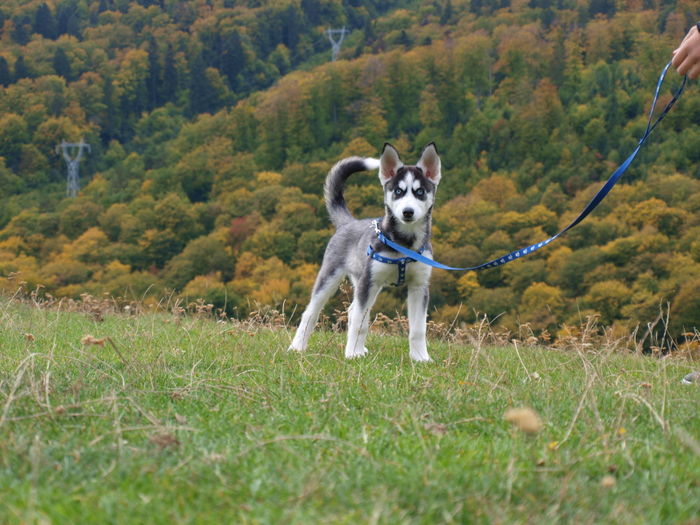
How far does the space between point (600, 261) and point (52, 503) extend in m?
47.3

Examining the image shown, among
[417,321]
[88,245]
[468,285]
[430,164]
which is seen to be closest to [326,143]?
[88,245]

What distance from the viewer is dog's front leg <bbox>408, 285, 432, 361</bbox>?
577 cm

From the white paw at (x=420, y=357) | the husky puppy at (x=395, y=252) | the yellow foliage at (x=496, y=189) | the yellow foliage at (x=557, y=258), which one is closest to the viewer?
the white paw at (x=420, y=357)

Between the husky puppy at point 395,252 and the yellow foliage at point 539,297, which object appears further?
the yellow foliage at point 539,297

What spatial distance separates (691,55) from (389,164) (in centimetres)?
277

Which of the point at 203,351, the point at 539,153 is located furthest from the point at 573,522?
the point at 539,153

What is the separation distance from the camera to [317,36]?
118 metres

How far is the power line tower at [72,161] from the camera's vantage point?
265ft

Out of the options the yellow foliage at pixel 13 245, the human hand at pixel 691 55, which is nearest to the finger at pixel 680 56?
the human hand at pixel 691 55

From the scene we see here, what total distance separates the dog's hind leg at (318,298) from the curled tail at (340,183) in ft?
2.63

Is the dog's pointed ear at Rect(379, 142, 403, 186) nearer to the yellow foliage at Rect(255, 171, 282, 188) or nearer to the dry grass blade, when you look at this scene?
the dry grass blade

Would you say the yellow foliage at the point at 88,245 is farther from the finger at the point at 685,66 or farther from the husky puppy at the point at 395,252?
the finger at the point at 685,66

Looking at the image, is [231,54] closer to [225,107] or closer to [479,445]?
[225,107]

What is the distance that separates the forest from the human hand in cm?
2808
